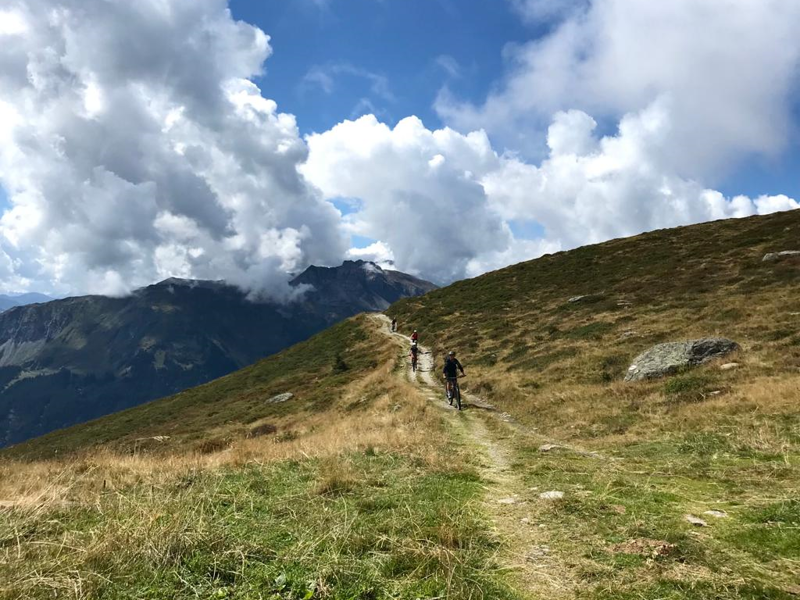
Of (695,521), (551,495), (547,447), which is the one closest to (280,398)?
(547,447)

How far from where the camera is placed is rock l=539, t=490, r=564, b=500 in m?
7.92

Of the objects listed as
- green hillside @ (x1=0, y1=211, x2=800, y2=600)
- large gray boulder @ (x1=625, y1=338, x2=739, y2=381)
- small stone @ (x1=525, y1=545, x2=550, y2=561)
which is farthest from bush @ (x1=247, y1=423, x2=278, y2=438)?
small stone @ (x1=525, y1=545, x2=550, y2=561)

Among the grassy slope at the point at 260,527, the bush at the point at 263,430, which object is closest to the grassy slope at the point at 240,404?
the bush at the point at 263,430

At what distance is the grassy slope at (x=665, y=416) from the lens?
528 cm

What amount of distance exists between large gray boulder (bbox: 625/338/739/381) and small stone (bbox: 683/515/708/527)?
49.6ft

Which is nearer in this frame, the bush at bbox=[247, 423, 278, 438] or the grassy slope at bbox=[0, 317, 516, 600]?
the grassy slope at bbox=[0, 317, 516, 600]

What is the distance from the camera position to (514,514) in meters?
7.30

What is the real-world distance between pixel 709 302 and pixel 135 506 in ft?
118

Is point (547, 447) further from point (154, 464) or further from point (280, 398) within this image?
point (280, 398)

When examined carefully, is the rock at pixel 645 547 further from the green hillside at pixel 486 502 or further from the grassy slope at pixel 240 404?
the grassy slope at pixel 240 404

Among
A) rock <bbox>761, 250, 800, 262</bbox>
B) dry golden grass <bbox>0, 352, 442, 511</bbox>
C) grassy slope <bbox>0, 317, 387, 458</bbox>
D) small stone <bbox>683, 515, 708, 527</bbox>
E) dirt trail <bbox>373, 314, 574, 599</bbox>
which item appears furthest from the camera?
rock <bbox>761, 250, 800, 262</bbox>

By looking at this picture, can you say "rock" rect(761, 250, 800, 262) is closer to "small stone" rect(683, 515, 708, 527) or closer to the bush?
"small stone" rect(683, 515, 708, 527)

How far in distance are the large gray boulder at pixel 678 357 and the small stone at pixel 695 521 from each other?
15.1 meters

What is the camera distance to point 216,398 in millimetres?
56156
